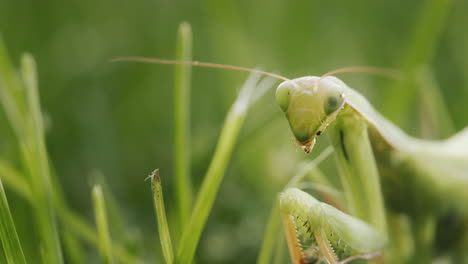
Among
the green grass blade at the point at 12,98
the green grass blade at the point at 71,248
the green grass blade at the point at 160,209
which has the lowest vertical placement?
the green grass blade at the point at 71,248

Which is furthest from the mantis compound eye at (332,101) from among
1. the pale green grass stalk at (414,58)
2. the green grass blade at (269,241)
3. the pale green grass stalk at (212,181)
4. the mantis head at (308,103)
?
the pale green grass stalk at (414,58)

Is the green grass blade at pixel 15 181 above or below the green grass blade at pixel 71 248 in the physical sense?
above

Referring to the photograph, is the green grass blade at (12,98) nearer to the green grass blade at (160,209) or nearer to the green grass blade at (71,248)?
the green grass blade at (71,248)

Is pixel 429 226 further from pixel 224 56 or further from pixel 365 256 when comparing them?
pixel 224 56

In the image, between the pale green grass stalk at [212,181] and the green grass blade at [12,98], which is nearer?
the pale green grass stalk at [212,181]

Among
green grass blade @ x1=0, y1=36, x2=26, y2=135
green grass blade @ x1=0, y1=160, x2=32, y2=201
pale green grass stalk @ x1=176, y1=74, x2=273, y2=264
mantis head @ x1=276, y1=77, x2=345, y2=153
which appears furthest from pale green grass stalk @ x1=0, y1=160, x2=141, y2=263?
mantis head @ x1=276, y1=77, x2=345, y2=153

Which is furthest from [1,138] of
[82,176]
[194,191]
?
[194,191]

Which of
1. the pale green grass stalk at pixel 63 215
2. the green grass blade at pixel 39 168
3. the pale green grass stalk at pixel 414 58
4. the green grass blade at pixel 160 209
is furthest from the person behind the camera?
the pale green grass stalk at pixel 414 58

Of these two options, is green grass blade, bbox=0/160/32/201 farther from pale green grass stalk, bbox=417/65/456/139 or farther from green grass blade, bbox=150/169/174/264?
pale green grass stalk, bbox=417/65/456/139
